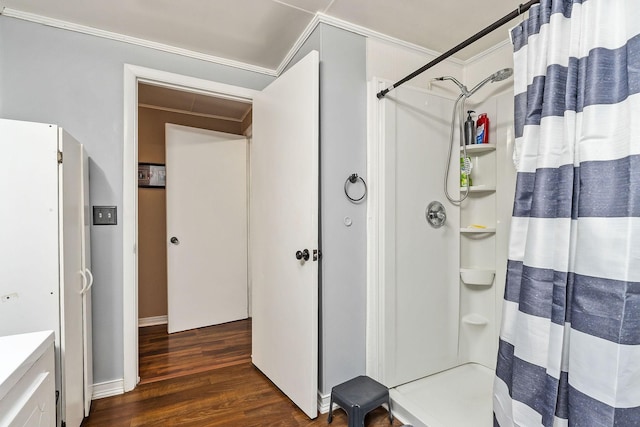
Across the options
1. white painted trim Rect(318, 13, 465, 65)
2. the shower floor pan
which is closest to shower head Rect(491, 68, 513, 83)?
white painted trim Rect(318, 13, 465, 65)

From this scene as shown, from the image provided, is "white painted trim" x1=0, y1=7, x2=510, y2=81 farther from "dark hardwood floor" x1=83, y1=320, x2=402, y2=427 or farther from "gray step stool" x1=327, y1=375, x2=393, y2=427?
"dark hardwood floor" x1=83, y1=320, x2=402, y2=427

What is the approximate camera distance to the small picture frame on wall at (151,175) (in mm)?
3258

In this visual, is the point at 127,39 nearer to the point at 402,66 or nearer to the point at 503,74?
the point at 402,66

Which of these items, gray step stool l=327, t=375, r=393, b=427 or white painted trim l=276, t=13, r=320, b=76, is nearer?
gray step stool l=327, t=375, r=393, b=427

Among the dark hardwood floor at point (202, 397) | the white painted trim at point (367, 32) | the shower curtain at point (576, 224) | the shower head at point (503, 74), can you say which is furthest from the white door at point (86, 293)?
the shower head at point (503, 74)

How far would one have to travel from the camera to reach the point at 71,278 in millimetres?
1521

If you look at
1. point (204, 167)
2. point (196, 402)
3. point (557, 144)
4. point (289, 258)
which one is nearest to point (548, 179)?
point (557, 144)

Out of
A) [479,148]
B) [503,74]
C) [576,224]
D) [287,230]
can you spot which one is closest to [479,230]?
[479,148]

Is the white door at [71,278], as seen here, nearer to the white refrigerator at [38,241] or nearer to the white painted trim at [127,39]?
the white refrigerator at [38,241]

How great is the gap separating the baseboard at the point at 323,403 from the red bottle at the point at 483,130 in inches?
79.0

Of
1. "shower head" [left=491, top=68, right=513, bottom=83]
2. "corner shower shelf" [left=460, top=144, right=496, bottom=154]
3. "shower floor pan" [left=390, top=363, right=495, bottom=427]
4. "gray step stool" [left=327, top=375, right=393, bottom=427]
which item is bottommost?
"shower floor pan" [left=390, top=363, right=495, bottom=427]

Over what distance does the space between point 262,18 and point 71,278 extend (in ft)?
5.90

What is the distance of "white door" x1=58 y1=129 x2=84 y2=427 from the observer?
1400mm

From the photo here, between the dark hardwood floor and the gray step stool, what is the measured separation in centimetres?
16
